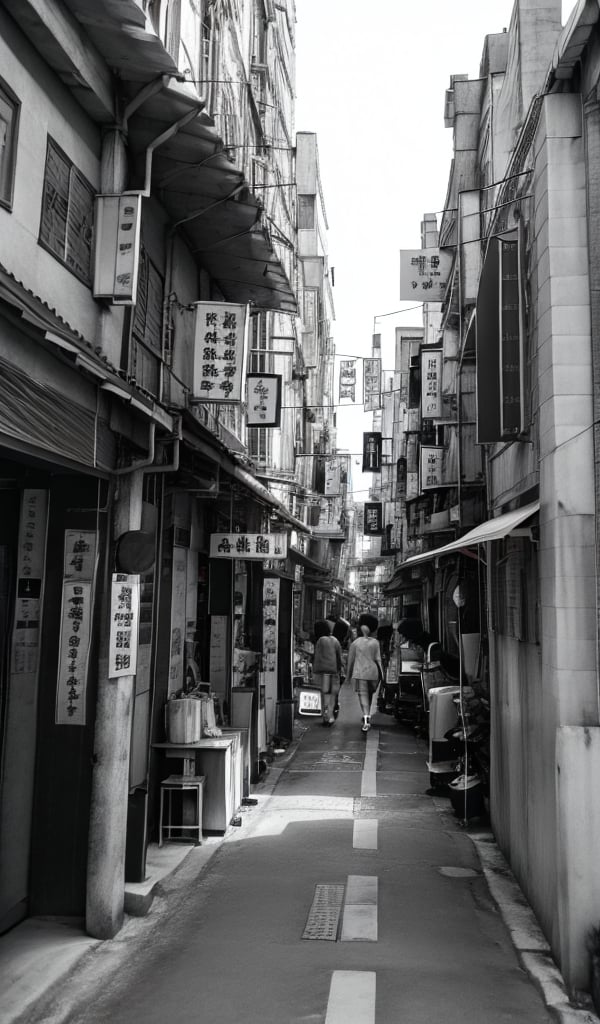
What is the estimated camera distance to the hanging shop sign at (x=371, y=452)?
111 feet

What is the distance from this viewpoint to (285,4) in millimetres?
29953

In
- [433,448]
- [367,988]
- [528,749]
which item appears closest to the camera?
[367,988]

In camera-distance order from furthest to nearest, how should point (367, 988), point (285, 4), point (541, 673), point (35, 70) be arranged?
1. point (285, 4)
2. point (541, 673)
3. point (35, 70)
4. point (367, 988)

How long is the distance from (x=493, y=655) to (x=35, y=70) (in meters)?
8.37

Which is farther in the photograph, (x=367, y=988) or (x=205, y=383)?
(x=205, y=383)

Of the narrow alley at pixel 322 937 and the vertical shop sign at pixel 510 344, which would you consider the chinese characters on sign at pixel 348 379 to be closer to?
the narrow alley at pixel 322 937

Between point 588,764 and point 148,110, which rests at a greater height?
point 148,110

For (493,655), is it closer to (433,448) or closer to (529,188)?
(529,188)

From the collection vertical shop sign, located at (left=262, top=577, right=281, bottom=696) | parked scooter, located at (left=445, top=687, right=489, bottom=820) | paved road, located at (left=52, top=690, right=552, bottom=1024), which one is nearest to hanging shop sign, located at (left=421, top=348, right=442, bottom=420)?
vertical shop sign, located at (left=262, top=577, right=281, bottom=696)

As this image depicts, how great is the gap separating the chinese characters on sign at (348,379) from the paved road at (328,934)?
2232 cm

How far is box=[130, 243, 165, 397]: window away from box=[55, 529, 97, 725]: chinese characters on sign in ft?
8.60

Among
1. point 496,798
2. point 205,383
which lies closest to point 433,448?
Result: point 205,383

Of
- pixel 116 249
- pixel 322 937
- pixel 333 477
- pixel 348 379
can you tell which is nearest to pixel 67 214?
pixel 116 249

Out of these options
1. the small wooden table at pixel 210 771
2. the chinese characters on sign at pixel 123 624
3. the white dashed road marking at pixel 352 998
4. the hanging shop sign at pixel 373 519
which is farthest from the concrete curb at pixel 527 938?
the hanging shop sign at pixel 373 519
